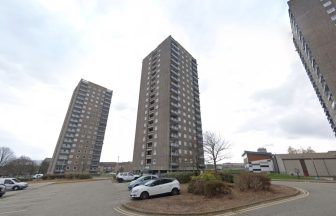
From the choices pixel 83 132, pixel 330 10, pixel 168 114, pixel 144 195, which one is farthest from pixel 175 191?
pixel 83 132

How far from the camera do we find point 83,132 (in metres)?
99.9

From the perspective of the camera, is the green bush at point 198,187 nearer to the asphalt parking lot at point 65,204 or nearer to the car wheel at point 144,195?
the car wheel at point 144,195

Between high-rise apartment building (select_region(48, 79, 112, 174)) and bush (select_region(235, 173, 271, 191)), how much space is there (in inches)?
3596

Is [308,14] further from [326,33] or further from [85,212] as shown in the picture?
[85,212]

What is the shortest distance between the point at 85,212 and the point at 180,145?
55265mm

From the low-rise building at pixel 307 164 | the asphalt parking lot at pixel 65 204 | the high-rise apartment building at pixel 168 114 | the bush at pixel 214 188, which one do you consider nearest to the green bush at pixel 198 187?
the bush at pixel 214 188

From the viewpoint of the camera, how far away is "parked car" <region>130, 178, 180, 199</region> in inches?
560

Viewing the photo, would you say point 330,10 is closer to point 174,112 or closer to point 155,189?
point 174,112

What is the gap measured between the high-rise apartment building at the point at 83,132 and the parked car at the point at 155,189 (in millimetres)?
87930

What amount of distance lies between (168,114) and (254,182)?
164 feet

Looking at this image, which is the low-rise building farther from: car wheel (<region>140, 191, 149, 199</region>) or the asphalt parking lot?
the asphalt parking lot

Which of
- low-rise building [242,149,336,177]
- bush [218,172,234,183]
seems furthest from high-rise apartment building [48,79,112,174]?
bush [218,172,234,183]

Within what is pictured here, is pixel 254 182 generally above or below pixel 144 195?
above

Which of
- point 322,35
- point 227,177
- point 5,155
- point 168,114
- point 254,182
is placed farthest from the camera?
point 5,155
